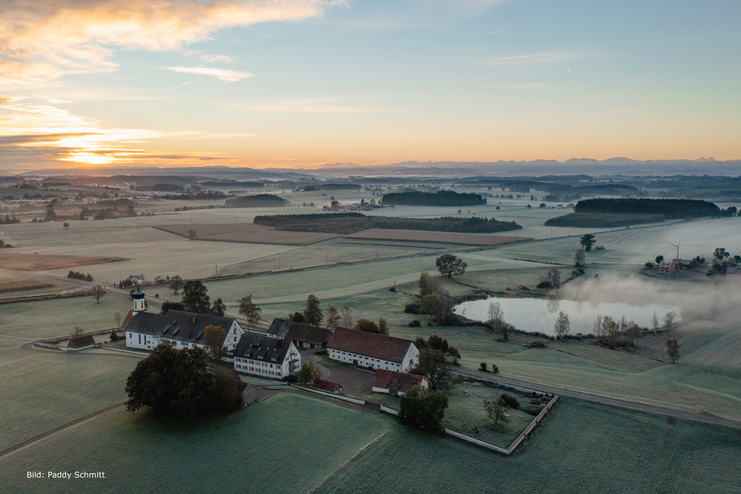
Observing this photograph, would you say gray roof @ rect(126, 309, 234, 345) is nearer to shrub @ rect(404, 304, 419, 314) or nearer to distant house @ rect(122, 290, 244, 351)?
distant house @ rect(122, 290, 244, 351)

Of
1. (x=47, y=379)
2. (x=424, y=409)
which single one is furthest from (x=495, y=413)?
(x=47, y=379)

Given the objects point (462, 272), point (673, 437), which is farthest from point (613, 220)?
point (673, 437)

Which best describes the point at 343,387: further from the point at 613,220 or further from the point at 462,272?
the point at 613,220

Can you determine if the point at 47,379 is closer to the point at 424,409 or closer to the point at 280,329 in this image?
the point at 280,329

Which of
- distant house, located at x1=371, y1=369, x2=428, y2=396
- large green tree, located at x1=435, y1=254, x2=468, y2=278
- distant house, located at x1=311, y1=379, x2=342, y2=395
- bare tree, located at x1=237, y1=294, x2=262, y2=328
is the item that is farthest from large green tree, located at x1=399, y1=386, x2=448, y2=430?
large green tree, located at x1=435, y1=254, x2=468, y2=278

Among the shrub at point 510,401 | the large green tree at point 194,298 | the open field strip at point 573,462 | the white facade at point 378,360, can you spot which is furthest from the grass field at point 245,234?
the open field strip at point 573,462
